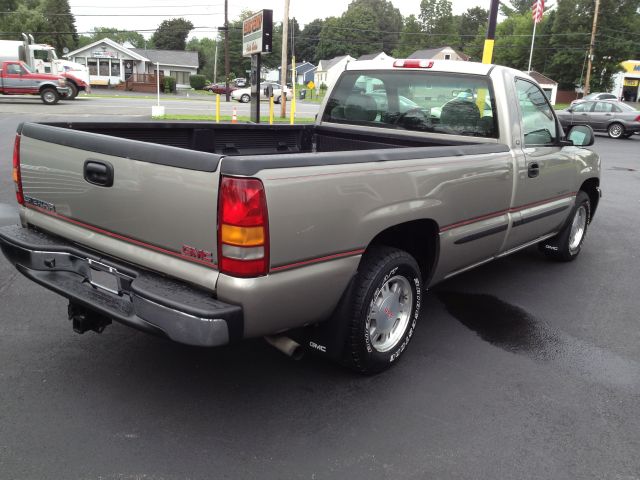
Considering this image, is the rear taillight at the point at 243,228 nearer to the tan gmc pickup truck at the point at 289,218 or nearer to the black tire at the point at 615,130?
the tan gmc pickup truck at the point at 289,218

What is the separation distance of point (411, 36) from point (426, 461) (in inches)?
4642

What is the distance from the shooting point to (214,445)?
8.95 ft

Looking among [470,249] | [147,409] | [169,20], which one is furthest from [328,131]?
[169,20]

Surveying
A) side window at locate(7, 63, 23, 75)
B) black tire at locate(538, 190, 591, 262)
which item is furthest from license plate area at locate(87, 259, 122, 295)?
side window at locate(7, 63, 23, 75)

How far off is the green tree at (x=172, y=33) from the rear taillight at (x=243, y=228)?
10959 cm

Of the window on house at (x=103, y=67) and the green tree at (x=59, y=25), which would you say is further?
the green tree at (x=59, y=25)

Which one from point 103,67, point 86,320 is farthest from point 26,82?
point 103,67

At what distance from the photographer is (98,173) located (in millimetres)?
2891

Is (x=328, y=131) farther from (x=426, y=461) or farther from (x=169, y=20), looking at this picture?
(x=169, y=20)

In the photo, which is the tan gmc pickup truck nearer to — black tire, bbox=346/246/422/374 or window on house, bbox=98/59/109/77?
black tire, bbox=346/246/422/374

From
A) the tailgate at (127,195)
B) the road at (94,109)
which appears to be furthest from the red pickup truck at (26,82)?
the tailgate at (127,195)

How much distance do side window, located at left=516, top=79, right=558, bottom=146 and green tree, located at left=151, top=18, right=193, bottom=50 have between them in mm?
107502

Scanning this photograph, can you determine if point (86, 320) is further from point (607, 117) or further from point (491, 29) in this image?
point (607, 117)

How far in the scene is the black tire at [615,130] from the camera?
77.8ft
